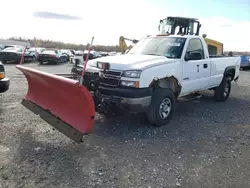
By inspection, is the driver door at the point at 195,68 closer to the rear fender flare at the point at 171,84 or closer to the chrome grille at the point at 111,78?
the rear fender flare at the point at 171,84

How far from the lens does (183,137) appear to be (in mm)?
4750

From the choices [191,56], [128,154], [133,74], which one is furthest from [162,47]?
[128,154]

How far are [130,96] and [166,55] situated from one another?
5.56 ft

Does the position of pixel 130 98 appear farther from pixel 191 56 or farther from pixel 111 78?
pixel 191 56

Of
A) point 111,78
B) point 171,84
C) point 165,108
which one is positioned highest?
point 111,78

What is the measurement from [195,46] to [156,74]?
2012 millimetres

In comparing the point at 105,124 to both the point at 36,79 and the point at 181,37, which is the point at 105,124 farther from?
the point at 181,37

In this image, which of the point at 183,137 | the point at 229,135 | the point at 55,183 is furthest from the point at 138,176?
the point at 229,135

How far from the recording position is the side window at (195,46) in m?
5.91

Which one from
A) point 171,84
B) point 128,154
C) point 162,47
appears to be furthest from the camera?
point 162,47

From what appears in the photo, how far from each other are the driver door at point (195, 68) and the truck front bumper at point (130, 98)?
151 centimetres

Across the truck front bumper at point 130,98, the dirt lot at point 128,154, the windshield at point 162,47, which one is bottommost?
the dirt lot at point 128,154

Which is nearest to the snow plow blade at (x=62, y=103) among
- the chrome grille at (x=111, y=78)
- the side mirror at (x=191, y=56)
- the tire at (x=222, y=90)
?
the chrome grille at (x=111, y=78)

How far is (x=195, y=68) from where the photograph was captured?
19.8ft
